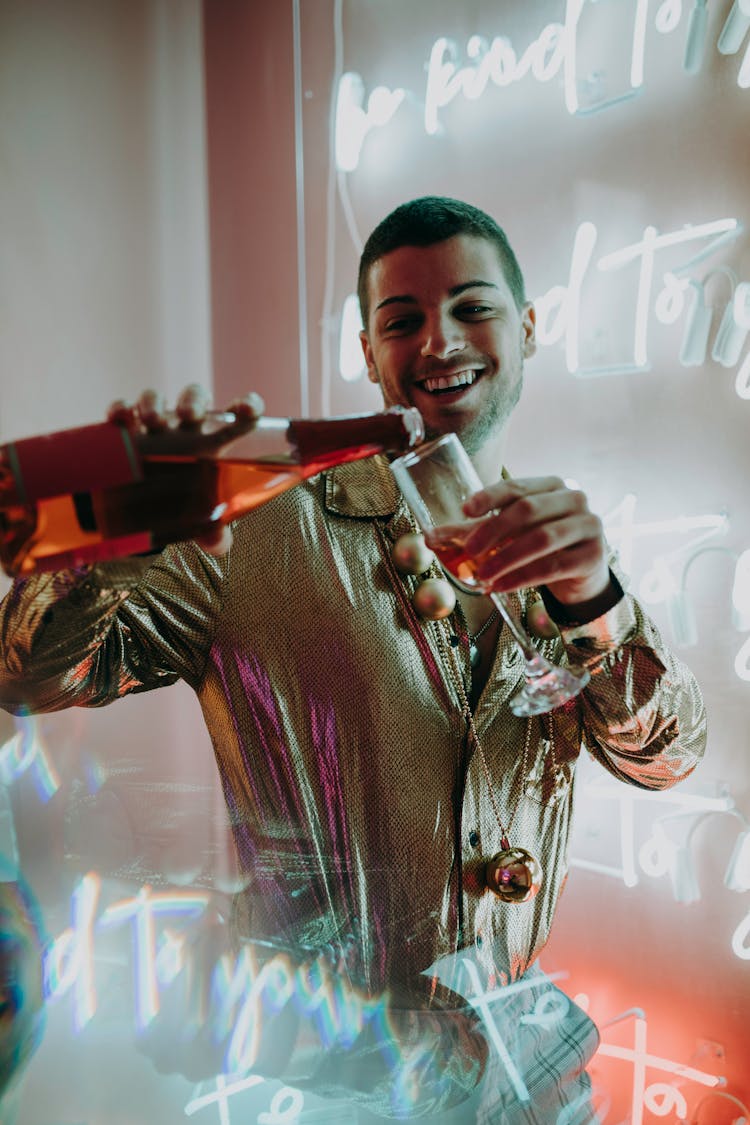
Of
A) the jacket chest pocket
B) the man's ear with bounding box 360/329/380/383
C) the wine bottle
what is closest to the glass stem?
the wine bottle

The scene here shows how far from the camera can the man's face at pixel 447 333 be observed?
3.97 ft

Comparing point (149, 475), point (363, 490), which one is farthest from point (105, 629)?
point (363, 490)

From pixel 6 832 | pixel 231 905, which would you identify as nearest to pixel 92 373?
pixel 6 832

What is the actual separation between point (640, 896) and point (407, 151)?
1.86 metres

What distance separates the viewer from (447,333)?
1.20 m

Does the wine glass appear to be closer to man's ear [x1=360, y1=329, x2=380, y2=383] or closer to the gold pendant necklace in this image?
the gold pendant necklace

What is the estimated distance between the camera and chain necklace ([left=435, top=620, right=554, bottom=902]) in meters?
1.04

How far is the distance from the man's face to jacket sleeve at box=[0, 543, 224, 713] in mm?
369

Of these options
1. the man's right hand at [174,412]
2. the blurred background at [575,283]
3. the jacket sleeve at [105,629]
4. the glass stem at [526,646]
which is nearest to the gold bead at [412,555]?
the jacket sleeve at [105,629]

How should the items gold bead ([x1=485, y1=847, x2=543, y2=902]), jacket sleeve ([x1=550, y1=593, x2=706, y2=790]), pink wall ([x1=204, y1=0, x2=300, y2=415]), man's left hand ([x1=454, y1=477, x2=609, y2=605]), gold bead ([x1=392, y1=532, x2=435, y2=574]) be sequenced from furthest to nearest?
1. pink wall ([x1=204, y1=0, x2=300, y2=415])
2. gold bead ([x1=392, y1=532, x2=435, y2=574])
3. gold bead ([x1=485, y1=847, x2=543, y2=902])
4. jacket sleeve ([x1=550, y1=593, x2=706, y2=790])
5. man's left hand ([x1=454, y1=477, x2=609, y2=605])

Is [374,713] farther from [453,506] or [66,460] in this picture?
[66,460]

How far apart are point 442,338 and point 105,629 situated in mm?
596

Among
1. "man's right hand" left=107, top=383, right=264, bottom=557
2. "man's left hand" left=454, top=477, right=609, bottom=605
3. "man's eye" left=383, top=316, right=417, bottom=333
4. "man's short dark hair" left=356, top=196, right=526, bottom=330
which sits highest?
"man's short dark hair" left=356, top=196, right=526, bottom=330

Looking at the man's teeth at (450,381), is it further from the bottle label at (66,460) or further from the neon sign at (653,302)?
the neon sign at (653,302)
